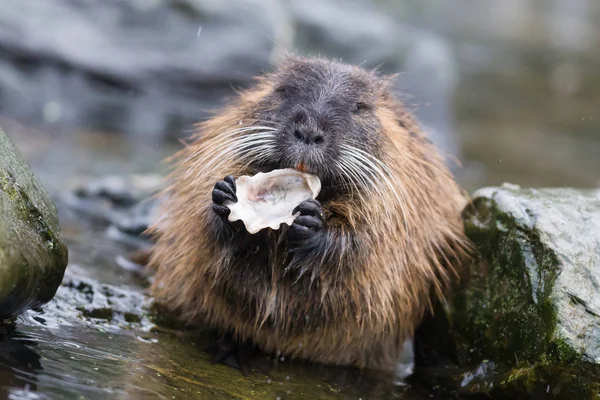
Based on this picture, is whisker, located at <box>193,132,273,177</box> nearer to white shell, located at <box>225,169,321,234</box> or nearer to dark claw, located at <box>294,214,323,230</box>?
white shell, located at <box>225,169,321,234</box>

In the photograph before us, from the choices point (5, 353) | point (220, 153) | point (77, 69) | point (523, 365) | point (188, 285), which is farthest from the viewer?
point (77, 69)

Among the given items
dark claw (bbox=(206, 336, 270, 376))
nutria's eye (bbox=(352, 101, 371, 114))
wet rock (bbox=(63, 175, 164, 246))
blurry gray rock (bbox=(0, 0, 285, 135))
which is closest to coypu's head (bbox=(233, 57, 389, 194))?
nutria's eye (bbox=(352, 101, 371, 114))

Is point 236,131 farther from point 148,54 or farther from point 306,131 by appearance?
point 148,54

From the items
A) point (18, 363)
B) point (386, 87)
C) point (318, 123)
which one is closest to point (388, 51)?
point (386, 87)

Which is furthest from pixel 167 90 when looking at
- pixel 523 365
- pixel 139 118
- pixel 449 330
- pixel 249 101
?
pixel 523 365

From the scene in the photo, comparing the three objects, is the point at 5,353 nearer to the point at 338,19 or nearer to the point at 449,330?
the point at 449,330
